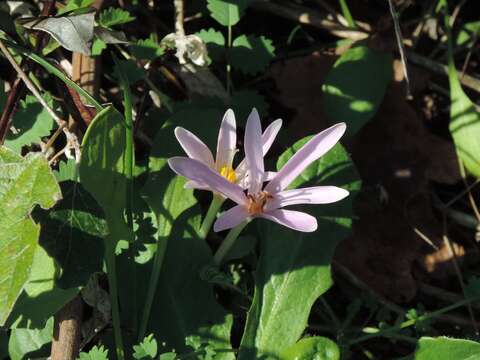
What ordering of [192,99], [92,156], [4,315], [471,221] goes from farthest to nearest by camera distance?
[471,221] < [192,99] < [92,156] < [4,315]

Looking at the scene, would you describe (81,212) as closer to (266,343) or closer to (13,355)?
(13,355)

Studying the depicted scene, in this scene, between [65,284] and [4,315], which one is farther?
[65,284]

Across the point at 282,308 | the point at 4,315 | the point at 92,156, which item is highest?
the point at 92,156

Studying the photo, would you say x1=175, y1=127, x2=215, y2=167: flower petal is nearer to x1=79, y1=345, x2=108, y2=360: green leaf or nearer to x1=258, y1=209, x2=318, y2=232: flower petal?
x1=258, y1=209, x2=318, y2=232: flower petal

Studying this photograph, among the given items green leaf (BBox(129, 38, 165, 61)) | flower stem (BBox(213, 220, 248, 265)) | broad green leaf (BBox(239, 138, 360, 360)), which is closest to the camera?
flower stem (BBox(213, 220, 248, 265))

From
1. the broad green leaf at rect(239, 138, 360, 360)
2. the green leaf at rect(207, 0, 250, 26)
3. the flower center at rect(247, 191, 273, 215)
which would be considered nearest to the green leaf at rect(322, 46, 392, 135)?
the broad green leaf at rect(239, 138, 360, 360)

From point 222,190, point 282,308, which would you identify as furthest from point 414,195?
point 222,190
